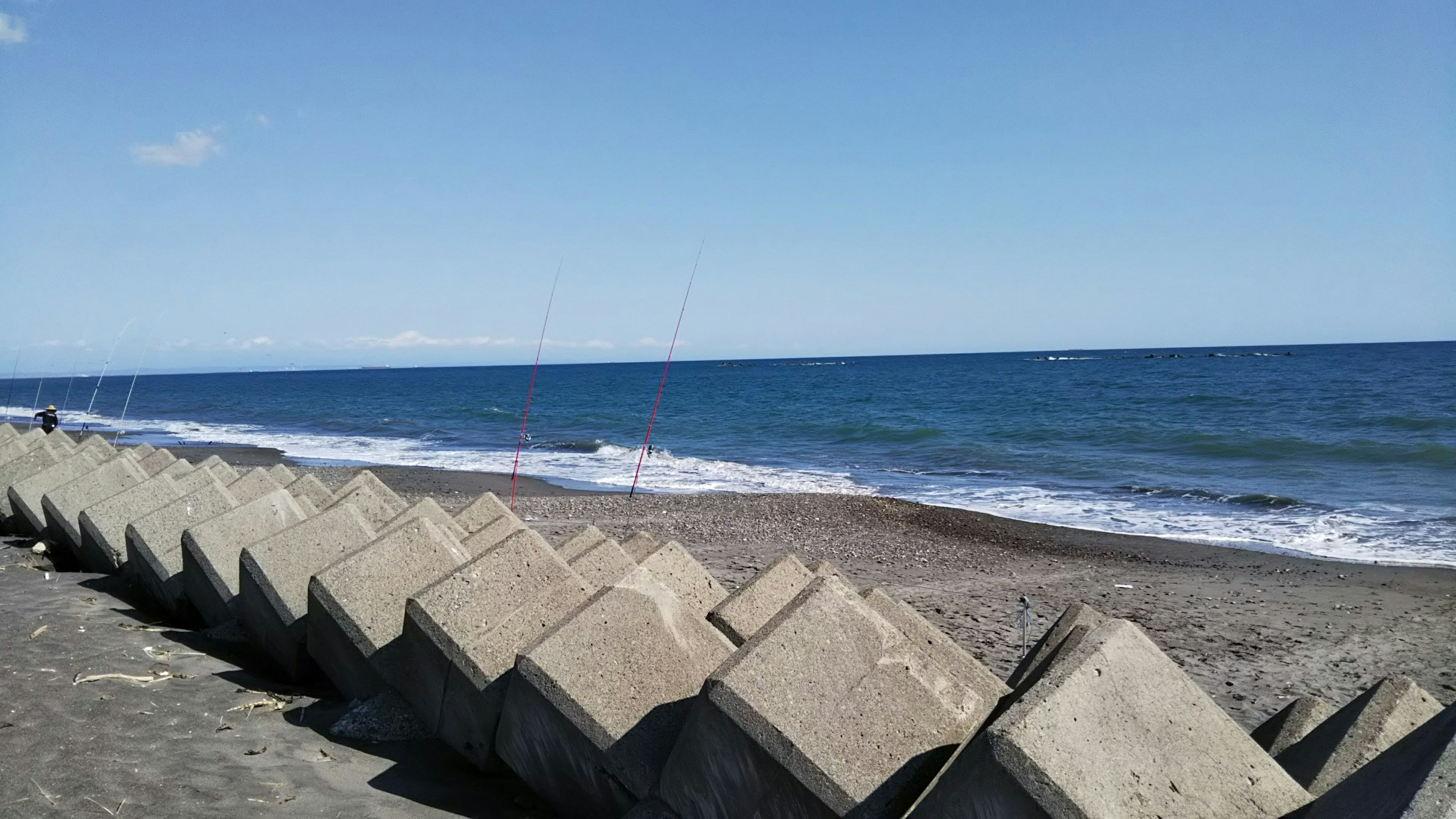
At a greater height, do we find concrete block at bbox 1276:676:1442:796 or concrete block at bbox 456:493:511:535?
concrete block at bbox 1276:676:1442:796

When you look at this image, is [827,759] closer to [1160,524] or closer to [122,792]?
[122,792]

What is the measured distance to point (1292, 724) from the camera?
3473mm

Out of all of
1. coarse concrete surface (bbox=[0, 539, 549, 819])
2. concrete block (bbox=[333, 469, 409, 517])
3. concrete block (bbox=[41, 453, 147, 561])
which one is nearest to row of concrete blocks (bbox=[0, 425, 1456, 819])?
coarse concrete surface (bbox=[0, 539, 549, 819])

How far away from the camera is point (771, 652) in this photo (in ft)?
9.59

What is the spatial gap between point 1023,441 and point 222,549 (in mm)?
24636

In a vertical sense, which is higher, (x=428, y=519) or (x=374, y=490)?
(x=428, y=519)

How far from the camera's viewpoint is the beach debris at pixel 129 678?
14.8 ft

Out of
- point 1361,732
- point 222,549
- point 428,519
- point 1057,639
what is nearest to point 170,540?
point 222,549

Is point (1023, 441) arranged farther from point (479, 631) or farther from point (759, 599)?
point (479, 631)

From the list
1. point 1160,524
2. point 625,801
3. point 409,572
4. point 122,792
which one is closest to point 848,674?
point 625,801

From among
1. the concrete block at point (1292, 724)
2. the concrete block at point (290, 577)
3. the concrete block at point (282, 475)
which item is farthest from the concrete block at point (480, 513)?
the concrete block at point (1292, 724)

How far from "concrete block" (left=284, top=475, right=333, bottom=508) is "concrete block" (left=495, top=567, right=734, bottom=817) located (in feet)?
13.3

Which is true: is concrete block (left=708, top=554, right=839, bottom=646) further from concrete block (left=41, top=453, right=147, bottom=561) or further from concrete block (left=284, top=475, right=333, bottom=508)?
concrete block (left=41, top=453, right=147, bottom=561)

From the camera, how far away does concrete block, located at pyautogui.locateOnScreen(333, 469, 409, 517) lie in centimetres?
653
